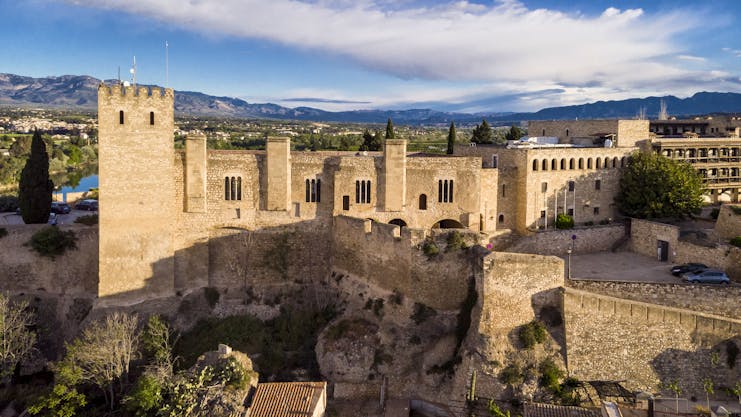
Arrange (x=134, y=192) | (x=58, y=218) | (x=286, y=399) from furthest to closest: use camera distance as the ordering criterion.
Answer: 1. (x=58, y=218)
2. (x=134, y=192)
3. (x=286, y=399)

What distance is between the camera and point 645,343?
809 inches

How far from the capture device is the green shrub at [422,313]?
2327cm

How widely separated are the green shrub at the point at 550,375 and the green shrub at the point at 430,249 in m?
5.70

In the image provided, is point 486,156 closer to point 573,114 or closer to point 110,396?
point 110,396

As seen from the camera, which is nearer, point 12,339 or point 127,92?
point 12,339

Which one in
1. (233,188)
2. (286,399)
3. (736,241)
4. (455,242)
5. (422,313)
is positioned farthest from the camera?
(233,188)

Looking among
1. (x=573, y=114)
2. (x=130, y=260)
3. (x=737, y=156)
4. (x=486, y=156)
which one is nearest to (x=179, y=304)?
(x=130, y=260)

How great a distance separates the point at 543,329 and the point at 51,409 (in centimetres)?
1744

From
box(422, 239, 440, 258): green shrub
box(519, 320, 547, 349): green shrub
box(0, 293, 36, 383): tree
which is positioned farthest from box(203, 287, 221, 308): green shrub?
box(519, 320, 547, 349): green shrub

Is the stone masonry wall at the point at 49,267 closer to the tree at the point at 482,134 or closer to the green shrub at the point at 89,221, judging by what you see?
the green shrub at the point at 89,221

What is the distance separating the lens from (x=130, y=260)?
25.0 m

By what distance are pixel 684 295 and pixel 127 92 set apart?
2337 cm

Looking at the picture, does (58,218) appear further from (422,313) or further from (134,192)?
(422,313)

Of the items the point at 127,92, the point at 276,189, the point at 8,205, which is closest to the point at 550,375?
the point at 276,189
